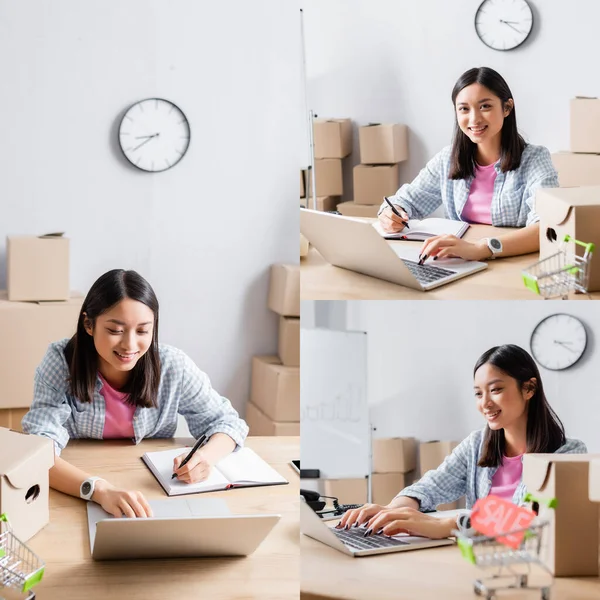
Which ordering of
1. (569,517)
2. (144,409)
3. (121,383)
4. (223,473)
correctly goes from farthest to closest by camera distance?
(121,383) < (144,409) < (223,473) < (569,517)

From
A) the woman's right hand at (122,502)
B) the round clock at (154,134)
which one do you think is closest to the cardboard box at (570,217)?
the woman's right hand at (122,502)

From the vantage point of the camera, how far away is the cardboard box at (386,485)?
1091 millimetres

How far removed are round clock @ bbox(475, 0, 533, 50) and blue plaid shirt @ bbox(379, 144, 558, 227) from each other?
135mm

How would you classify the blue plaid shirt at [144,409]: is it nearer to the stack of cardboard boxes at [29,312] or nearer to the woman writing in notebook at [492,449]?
the woman writing in notebook at [492,449]

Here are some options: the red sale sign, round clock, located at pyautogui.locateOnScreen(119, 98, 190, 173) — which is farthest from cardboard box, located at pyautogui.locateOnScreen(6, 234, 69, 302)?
the red sale sign

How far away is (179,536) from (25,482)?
0.94 feet

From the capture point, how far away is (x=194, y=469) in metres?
1.49

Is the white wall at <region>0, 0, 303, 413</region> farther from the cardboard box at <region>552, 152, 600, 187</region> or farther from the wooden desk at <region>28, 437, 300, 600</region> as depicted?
the cardboard box at <region>552, 152, 600, 187</region>

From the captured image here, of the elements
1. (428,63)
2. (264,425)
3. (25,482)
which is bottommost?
(264,425)

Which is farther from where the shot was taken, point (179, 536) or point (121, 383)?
point (121, 383)

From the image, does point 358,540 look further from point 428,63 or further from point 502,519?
point 428,63

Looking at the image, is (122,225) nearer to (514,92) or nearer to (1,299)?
(1,299)

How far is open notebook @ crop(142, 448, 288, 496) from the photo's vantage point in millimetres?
1461

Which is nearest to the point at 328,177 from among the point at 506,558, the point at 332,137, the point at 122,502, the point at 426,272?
the point at 332,137
